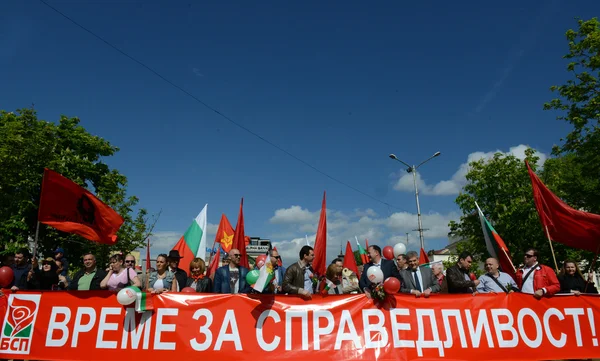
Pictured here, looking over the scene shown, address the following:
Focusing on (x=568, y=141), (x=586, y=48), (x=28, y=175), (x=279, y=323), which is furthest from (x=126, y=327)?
(x=586, y=48)

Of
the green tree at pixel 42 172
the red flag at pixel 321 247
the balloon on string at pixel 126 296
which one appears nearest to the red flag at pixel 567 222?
the red flag at pixel 321 247

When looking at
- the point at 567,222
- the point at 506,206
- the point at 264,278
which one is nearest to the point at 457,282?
the point at 567,222

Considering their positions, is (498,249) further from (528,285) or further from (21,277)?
(21,277)

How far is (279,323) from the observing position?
6.21 metres

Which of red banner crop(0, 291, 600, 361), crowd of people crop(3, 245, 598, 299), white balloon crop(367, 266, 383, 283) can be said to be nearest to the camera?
red banner crop(0, 291, 600, 361)

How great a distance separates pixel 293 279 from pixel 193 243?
592 cm

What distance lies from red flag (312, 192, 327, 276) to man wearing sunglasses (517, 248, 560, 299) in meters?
3.76

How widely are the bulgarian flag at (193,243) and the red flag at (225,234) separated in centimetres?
158

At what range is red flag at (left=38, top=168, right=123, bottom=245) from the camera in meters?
6.86

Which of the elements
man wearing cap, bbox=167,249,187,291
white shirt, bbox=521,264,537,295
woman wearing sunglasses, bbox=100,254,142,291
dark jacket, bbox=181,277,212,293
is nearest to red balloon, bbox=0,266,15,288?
woman wearing sunglasses, bbox=100,254,142,291

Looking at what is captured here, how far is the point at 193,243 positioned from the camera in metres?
11.7

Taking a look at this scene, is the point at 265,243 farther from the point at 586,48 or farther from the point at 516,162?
the point at 586,48

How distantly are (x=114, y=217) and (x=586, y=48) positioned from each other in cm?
1930

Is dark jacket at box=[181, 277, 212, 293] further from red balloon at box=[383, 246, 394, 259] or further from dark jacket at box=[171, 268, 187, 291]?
red balloon at box=[383, 246, 394, 259]
